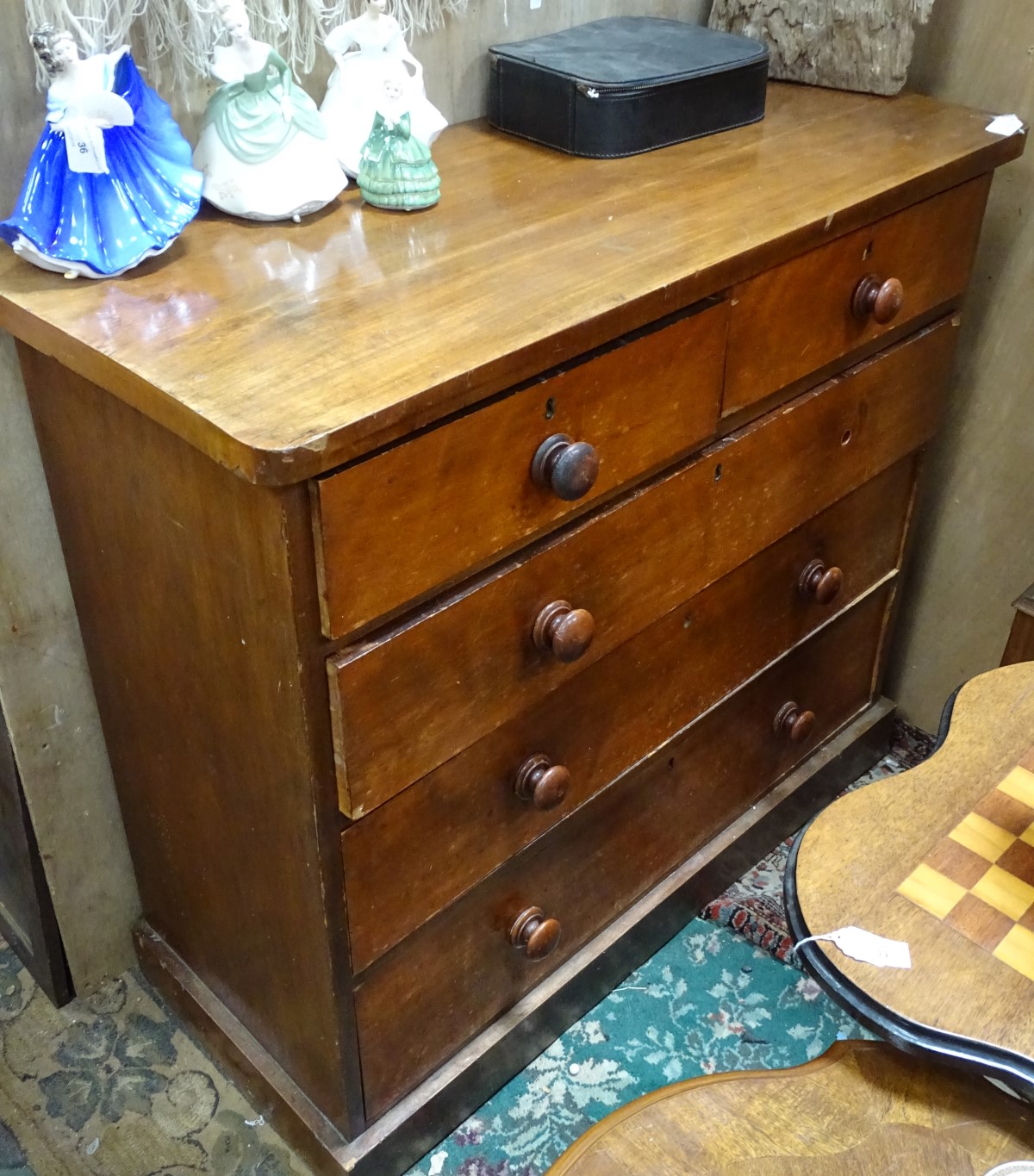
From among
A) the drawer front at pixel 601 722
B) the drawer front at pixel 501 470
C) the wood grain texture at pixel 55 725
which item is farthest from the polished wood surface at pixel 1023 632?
the wood grain texture at pixel 55 725

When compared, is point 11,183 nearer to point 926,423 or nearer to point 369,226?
point 369,226

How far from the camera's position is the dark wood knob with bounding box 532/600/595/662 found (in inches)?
38.6

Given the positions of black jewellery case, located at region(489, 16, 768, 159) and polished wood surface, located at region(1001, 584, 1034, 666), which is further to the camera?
polished wood surface, located at region(1001, 584, 1034, 666)

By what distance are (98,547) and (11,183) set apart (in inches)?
12.8

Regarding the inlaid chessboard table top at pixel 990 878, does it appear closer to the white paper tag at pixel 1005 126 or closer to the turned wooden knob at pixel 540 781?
the turned wooden knob at pixel 540 781

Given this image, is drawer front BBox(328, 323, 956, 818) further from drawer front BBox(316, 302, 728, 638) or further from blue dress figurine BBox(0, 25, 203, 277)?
blue dress figurine BBox(0, 25, 203, 277)

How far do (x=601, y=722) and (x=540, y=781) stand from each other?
0.12m

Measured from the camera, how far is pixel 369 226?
1039 mm

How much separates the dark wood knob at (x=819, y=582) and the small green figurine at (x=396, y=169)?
623 mm

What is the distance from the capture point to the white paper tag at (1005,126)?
127 cm

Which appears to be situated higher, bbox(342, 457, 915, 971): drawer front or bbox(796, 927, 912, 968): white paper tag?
bbox(796, 927, 912, 968): white paper tag

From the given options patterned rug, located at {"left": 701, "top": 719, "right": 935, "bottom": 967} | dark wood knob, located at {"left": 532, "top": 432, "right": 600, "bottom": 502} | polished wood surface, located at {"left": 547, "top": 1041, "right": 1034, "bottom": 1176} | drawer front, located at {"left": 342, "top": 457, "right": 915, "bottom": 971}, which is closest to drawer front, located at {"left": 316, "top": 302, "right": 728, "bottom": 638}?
dark wood knob, located at {"left": 532, "top": 432, "right": 600, "bottom": 502}

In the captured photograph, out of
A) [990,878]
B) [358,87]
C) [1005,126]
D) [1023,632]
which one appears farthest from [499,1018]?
[1005,126]

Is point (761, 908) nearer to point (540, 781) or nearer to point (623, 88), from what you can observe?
point (540, 781)
